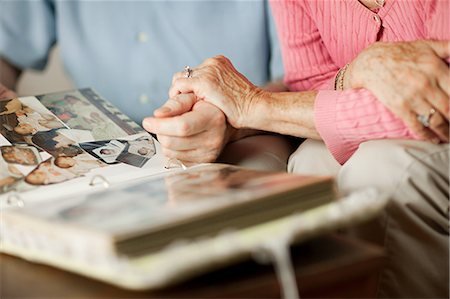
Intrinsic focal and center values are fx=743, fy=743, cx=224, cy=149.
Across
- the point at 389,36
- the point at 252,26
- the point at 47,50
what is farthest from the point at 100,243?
the point at 47,50

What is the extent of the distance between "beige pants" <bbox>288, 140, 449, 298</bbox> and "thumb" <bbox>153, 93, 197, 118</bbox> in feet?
0.99

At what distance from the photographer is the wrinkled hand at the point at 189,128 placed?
1.04 m

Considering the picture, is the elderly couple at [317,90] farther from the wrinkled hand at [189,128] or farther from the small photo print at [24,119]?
the small photo print at [24,119]

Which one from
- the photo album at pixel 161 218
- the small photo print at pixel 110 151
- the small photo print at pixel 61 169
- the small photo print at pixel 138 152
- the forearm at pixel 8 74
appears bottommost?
the forearm at pixel 8 74

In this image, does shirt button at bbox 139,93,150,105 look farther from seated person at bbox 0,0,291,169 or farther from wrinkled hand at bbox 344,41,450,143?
wrinkled hand at bbox 344,41,450,143

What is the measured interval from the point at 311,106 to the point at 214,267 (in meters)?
0.47

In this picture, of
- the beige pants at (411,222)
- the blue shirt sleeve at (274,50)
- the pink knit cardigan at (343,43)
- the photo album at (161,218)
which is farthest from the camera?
the blue shirt sleeve at (274,50)

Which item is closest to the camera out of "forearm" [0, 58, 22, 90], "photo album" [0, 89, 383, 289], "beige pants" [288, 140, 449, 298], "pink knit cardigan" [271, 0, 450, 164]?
"photo album" [0, 89, 383, 289]

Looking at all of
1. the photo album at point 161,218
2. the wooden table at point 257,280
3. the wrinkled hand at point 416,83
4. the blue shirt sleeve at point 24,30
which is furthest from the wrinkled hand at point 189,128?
the blue shirt sleeve at point 24,30

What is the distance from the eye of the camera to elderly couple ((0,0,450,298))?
86 cm

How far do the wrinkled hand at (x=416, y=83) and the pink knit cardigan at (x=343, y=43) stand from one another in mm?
17

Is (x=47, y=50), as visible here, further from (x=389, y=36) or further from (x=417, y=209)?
(x=417, y=209)

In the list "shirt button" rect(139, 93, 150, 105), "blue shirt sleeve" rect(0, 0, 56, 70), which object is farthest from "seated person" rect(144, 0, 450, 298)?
"blue shirt sleeve" rect(0, 0, 56, 70)

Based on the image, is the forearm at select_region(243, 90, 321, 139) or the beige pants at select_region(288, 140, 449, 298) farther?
the forearm at select_region(243, 90, 321, 139)
